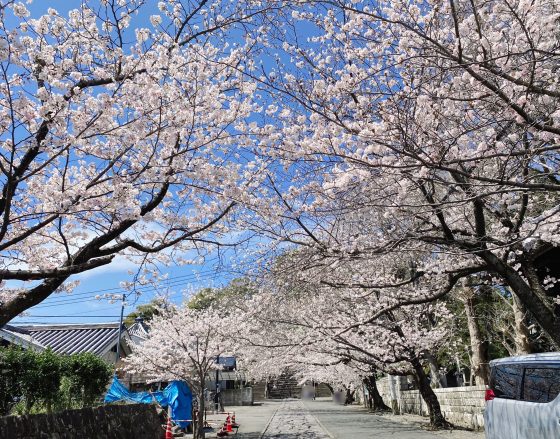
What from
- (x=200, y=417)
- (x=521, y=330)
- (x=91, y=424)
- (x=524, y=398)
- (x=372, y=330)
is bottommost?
(x=200, y=417)

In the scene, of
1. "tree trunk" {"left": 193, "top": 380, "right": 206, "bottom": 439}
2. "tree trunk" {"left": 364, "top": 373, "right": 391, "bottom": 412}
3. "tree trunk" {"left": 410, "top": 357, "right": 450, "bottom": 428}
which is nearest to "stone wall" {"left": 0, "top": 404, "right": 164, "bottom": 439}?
"tree trunk" {"left": 193, "top": 380, "right": 206, "bottom": 439}

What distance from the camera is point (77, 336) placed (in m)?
26.6

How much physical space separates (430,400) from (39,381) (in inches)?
486

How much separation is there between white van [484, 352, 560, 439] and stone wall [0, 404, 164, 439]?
682cm

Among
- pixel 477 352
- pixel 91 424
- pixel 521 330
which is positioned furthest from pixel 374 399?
pixel 91 424

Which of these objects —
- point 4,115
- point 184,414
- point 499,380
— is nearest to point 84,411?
point 4,115

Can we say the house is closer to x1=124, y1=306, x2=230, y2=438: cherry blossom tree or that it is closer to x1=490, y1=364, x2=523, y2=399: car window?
x1=124, y1=306, x2=230, y2=438: cherry blossom tree

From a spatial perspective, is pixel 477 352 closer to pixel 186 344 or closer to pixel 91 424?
pixel 186 344

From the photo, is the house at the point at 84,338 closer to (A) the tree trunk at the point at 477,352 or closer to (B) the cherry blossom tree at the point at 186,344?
(B) the cherry blossom tree at the point at 186,344

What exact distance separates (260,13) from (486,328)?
1746 cm

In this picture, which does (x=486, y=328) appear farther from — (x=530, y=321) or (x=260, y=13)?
(x=260, y=13)

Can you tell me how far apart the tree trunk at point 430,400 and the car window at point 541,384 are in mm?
11589

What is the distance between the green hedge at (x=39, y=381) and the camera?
11695 mm

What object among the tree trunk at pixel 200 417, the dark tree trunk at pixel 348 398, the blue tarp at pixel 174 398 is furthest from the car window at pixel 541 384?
the dark tree trunk at pixel 348 398
